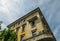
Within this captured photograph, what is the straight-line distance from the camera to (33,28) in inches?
1505

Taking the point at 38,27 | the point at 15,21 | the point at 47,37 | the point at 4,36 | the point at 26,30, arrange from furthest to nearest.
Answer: the point at 15,21 → the point at 26,30 → the point at 38,27 → the point at 47,37 → the point at 4,36

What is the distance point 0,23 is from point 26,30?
29.8ft

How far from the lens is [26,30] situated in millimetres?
39906

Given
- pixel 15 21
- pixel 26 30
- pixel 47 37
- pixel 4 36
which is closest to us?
pixel 4 36

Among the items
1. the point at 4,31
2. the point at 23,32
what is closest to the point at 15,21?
the point at 23,32

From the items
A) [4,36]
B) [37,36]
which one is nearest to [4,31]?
[4,36]

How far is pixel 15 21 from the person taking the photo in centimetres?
4478

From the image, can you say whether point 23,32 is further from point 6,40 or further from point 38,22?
point 6,40

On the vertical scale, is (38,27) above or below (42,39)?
above

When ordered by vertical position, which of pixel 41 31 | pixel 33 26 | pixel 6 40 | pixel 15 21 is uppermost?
pixel 15 21

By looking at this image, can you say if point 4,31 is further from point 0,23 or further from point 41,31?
point 41,31

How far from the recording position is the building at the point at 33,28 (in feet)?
114

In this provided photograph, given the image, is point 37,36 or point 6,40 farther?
point 37,36

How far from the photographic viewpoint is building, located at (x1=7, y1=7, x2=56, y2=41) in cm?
3484
